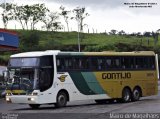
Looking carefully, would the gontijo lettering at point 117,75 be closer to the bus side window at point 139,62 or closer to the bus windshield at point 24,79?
the bus side window at point 139,62

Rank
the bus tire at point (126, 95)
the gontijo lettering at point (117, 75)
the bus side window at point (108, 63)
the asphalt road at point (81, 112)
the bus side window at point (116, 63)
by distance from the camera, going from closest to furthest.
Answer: the asphalt road at point (81, 112) < the gontijo lettering at point (117, 75) < the bus side window at point (108, 63) < the bus side window at point (116, 63) < the bus tire at point (126, 95)

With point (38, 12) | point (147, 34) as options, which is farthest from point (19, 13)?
point (147, 34)

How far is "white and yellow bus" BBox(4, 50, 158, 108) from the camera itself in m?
23.8

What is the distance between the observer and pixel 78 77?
25.8 m

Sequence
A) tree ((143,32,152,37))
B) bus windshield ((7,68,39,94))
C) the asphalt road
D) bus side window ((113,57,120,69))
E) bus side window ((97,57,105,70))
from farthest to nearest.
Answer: tree ((143,32,152,37)) < bus side window ((113,57,120,69)) < bus side window ((97,57,105,70)) < bus windshield ((7,68,39,94)) < the asphalt road

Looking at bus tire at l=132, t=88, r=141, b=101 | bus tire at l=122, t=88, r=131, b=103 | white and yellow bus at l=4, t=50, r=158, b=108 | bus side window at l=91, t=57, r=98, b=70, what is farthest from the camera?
bus tire at l=132, t=88, r=141, b=101

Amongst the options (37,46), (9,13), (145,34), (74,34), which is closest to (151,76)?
(37,46)

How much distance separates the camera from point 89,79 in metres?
26.5

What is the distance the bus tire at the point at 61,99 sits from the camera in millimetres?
24538

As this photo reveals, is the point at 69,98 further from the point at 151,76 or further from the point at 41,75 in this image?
the point at 151,76

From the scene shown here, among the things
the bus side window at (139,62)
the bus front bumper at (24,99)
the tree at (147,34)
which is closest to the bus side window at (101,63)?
the bus side window at (139,62)

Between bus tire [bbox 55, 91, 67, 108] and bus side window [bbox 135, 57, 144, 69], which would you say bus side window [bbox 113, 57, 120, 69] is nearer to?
bus side window [bbox 135, 57, 144, 69]

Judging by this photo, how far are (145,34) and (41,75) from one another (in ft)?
400

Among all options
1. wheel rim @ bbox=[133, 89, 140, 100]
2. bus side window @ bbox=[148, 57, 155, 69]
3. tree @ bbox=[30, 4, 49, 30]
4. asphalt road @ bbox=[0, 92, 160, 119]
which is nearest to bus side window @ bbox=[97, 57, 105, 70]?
wheel rim @ bbox=[133, 89, 140, 100]
